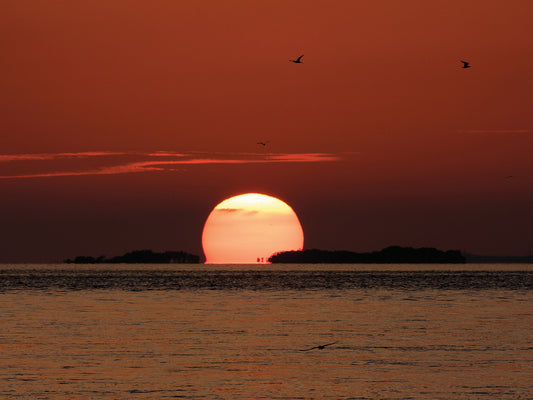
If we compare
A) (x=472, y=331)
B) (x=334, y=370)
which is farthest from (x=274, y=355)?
(x=472, y=331)

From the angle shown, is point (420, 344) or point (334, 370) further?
point (420, 344)

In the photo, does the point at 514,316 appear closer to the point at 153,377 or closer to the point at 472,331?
the point at 472,331

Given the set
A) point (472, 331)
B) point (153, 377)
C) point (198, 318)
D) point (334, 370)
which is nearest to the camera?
point (153, 377)

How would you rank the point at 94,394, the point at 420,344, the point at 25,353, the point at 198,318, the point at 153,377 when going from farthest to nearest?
1. the point at 198,318
2. the point at 420,344
3. the point at 25,353
4. the point at 153,377
5. the point at 94,394

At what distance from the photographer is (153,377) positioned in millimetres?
37938

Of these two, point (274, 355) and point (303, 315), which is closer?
point (274, 355)

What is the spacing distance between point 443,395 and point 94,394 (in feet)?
40.6

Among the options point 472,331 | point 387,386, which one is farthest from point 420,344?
point 387,386

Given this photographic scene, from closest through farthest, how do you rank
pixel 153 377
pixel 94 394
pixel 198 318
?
pixel 94 394
pixel 153 377
pixel 198 318

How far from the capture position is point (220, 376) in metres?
38.3

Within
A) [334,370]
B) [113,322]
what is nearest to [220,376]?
[334,370]

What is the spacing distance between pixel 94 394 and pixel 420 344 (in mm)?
21406

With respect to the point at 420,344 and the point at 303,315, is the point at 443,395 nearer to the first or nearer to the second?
the point at 420,344

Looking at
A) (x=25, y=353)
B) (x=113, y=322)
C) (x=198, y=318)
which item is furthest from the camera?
(x=198, y=318)
